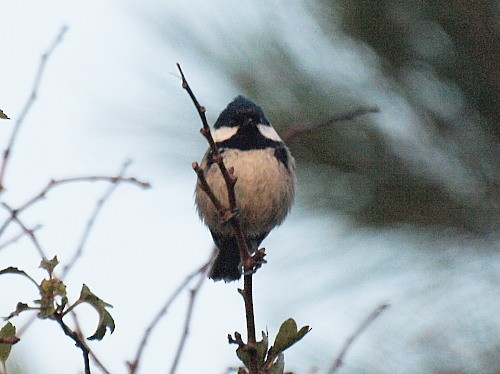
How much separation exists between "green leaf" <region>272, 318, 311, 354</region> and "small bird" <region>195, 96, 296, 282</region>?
118cm

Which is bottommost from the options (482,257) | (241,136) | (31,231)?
(31,231)

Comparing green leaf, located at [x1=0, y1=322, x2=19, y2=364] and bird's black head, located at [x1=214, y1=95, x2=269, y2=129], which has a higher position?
bird's black head, located at [x1=214, y1=95, x2=269, y2=129]

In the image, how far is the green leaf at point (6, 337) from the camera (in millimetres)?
1431

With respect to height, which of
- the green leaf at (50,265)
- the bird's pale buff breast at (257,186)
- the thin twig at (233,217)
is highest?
the bird's pale buff breast at (257,186)

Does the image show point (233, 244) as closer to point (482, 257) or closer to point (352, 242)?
point (352, 242)

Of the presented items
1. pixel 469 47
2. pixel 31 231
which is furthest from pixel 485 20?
pixel 31 231

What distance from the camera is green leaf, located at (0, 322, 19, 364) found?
4.69 ft

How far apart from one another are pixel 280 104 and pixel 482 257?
2.37 feet

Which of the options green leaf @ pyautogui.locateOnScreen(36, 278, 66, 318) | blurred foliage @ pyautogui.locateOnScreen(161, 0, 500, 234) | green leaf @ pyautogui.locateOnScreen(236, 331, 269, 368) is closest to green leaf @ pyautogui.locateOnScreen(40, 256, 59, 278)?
green leaf @ pyautogui.locateOnScreen(36, 278, 66, 318)

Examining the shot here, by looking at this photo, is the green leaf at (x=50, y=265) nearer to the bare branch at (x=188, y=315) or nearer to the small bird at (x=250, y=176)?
the bare branch at (x=188, y=315)

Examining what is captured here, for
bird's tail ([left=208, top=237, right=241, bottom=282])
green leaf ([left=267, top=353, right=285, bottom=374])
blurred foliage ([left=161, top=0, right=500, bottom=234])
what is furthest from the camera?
bird's tail ([left=208, top=237, right=241, bottom=282])

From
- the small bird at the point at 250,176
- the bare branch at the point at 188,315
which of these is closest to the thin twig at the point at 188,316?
the bare branch at the point at 188,315

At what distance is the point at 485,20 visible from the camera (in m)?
2.29

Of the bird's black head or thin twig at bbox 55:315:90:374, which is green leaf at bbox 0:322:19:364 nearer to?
thin twig at bbox 55:315:90:374
